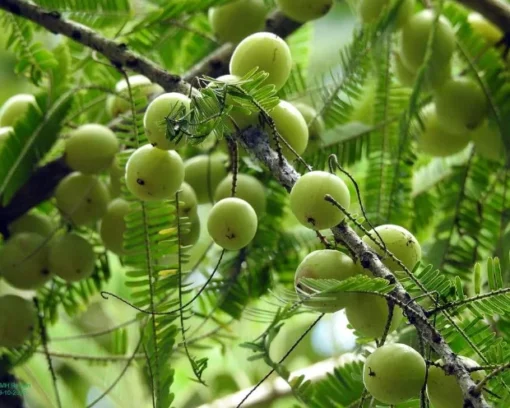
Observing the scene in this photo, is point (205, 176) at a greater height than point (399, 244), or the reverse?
point (205, 176)

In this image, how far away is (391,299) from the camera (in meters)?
0.57

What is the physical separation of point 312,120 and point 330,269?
35 centimetres

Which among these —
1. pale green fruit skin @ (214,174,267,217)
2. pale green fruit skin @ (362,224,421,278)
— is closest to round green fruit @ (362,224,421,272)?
pale green fruit skin @ (362,224,421,278)

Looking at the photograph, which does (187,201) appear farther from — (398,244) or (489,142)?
(489,142)

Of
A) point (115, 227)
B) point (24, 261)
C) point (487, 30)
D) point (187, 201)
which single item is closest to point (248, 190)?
point (187, 201)

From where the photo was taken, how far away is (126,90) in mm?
961

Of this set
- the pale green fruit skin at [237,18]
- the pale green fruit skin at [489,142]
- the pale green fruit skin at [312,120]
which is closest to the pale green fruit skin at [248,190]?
the pale green fruit skin at [312,120]

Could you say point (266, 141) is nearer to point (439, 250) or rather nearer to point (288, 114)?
point (288, 114)

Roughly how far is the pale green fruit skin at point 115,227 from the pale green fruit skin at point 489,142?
461mm

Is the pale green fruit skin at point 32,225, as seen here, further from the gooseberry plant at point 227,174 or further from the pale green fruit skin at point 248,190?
the pale green fruit skin at point 248,190

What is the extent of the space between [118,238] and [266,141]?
14.5 inches

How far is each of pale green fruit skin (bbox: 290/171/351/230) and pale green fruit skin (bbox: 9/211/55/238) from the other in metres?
0.50


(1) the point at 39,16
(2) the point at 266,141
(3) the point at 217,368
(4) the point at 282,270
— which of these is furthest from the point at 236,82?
(3) the point at 217,368

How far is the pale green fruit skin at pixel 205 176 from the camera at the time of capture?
3.18 feet
